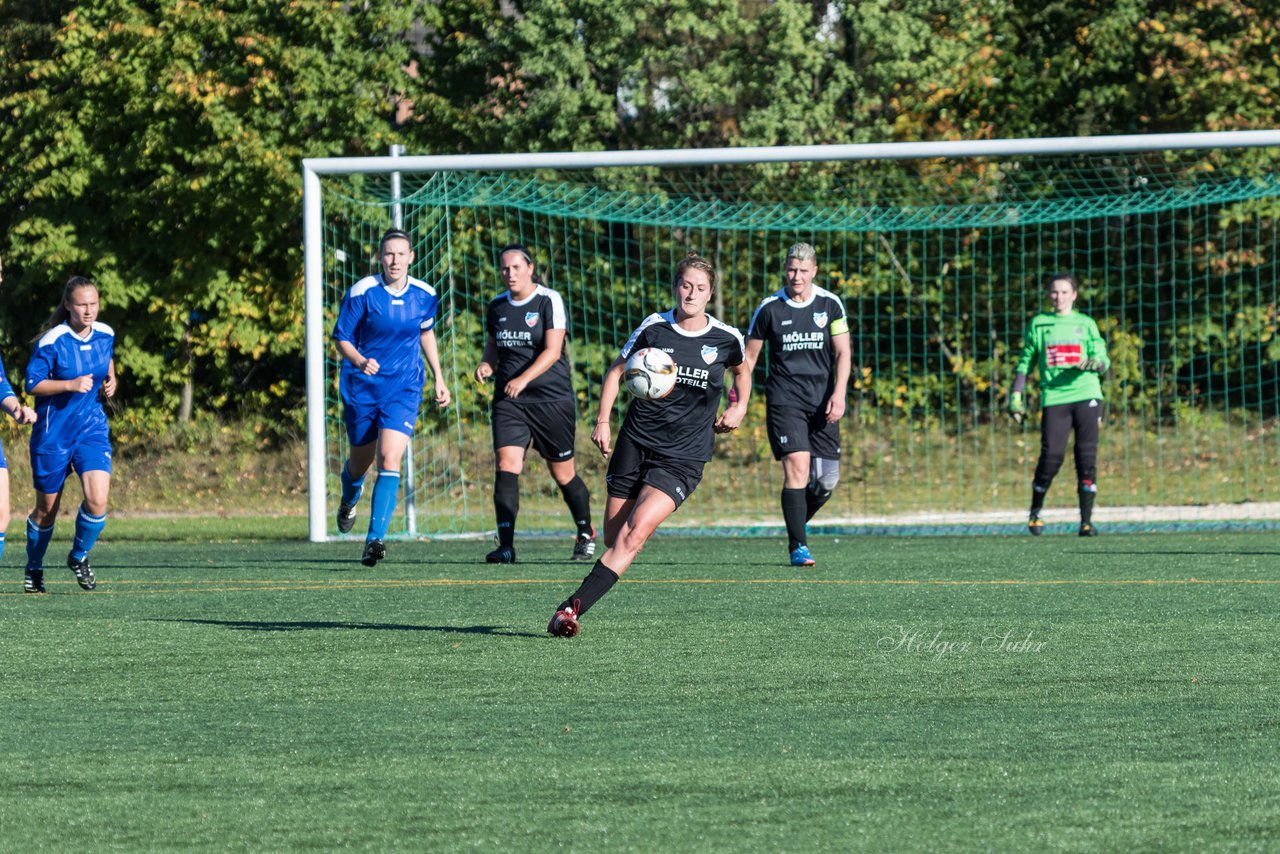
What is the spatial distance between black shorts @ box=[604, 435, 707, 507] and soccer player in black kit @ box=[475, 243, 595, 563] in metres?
3.15

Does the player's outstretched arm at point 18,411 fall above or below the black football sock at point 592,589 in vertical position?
above

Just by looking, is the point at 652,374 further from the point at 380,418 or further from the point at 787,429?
the point at 787,429

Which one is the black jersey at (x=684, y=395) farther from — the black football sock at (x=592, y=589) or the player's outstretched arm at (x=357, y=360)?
the player's outstretched arm at (x=357, y=360)

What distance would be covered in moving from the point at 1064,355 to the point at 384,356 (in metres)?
4.80

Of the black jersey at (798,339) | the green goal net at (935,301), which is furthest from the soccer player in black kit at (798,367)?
the green goal net at (935,301)

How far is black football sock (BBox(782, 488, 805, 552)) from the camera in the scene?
33.3 ft

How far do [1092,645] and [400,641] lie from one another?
2.66m

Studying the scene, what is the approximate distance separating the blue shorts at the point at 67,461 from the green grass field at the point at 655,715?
0.59 m

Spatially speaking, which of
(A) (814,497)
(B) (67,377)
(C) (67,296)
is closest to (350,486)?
(B) (67,377)

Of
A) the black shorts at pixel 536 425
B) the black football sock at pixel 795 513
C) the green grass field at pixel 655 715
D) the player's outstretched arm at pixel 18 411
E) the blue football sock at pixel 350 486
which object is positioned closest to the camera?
the green grass field at pixel 655 715

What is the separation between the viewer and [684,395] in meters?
7.30

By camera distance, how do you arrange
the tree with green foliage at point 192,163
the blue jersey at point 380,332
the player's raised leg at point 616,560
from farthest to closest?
the tree with green foliage at point 192,163
the blue jersey at point 380,332
the player's raised leg at point 616,560

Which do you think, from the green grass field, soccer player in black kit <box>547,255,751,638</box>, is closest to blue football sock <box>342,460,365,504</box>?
the green grass field

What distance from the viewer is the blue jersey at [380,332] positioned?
32.1 ft
